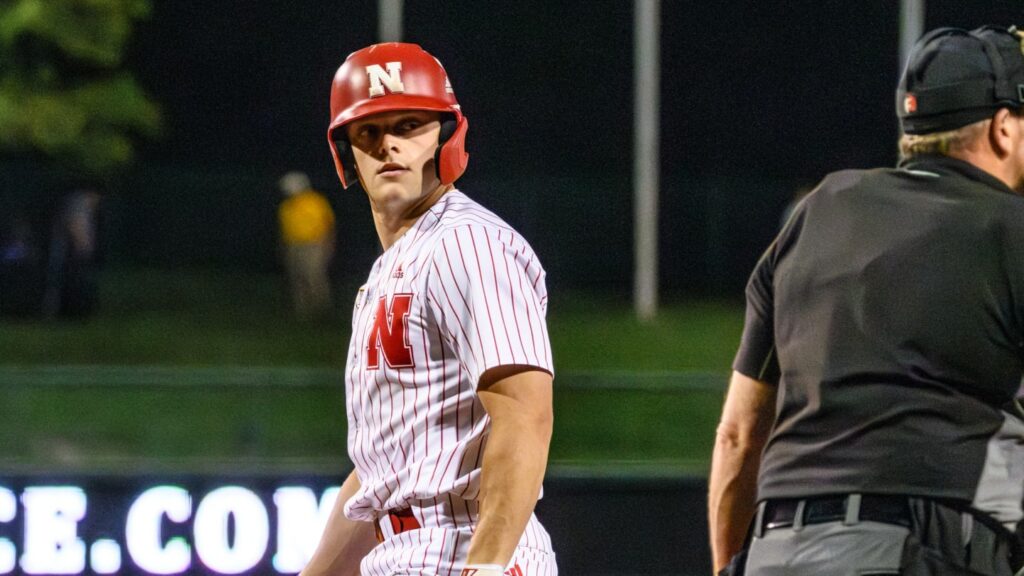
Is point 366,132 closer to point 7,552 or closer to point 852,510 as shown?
point 852,510

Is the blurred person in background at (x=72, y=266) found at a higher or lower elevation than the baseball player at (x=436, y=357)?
lower

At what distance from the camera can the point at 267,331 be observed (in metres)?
25.9

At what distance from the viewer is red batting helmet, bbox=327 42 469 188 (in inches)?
126

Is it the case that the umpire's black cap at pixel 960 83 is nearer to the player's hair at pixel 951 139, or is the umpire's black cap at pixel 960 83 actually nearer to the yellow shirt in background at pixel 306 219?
the player's hair at pixel 951 139

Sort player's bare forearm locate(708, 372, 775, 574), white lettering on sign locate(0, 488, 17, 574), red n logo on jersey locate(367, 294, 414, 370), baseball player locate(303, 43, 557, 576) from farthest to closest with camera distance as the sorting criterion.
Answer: white lettering on sign locate(0, 488, 17, 574), player's bare forearm locate(708, 372, 775, 574), red n logo on jersey locate(367, 294, 414, 370), baseball player locate(303, 43, 557, 576)

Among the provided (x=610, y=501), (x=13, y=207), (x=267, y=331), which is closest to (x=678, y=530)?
(x=610, y=501)

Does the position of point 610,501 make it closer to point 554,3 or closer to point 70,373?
point 70,373

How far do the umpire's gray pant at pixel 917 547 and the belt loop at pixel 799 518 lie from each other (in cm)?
4

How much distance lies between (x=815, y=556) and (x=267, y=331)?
23.4m

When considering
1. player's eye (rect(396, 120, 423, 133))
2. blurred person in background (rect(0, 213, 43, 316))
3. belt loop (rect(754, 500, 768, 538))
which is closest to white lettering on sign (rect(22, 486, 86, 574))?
player's eye (rect(396, 120, 423, 133))

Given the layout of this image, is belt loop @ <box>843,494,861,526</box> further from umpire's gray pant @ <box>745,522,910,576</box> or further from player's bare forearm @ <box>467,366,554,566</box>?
player's bare forearm @ <box>467,366,554,566</box>

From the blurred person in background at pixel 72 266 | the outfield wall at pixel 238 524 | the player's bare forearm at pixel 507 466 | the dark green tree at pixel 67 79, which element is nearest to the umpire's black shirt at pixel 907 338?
the player's bare forearm at pixel 507 466

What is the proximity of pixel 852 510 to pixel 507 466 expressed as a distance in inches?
21.4

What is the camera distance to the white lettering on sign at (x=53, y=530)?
7.24 meters
